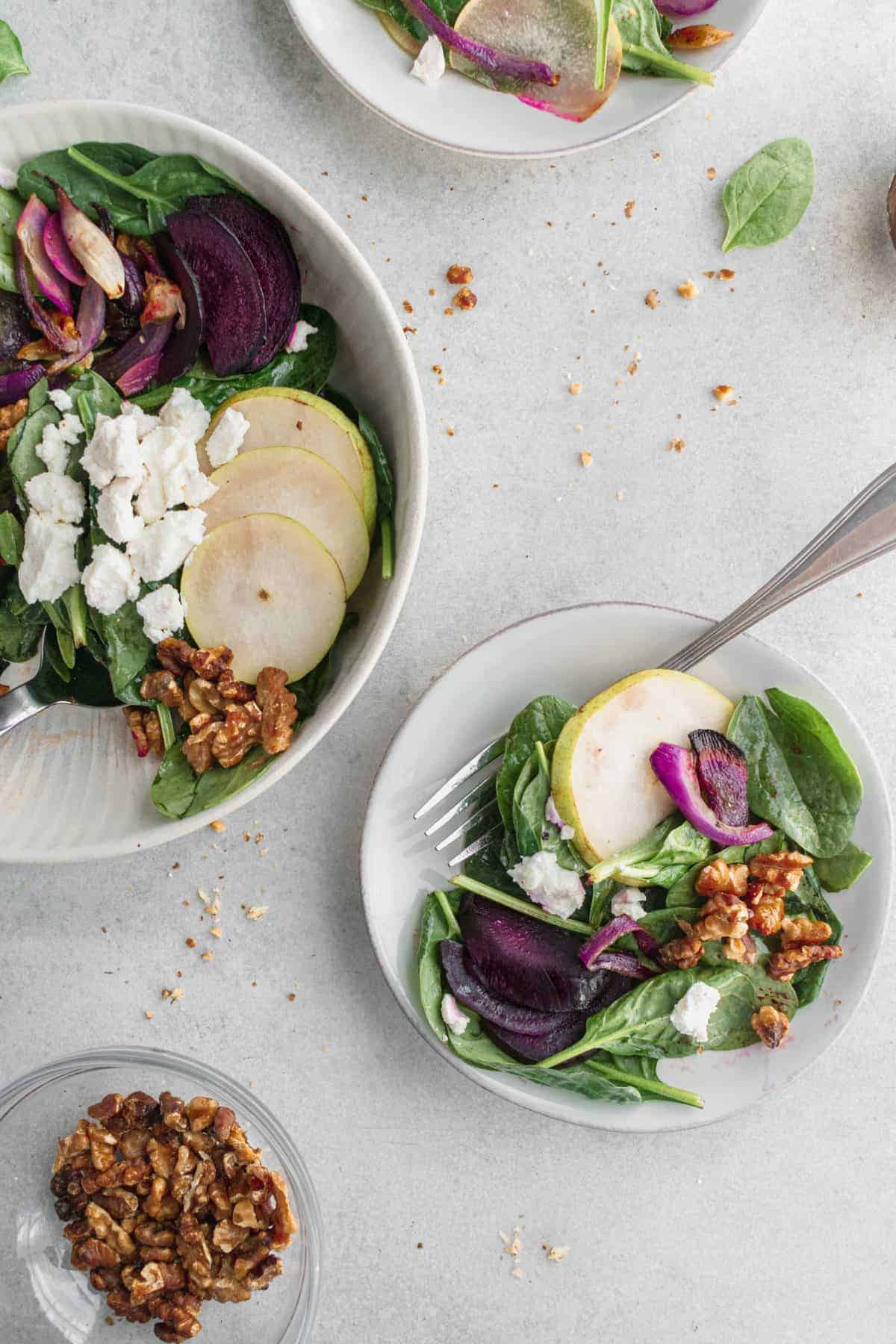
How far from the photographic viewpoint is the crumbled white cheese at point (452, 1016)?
64.2 inches

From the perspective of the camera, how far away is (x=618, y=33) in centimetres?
155

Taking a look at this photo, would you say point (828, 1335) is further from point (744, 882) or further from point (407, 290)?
point (407, 290)

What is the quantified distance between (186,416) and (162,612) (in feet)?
0.91

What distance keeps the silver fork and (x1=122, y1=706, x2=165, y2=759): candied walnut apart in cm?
41

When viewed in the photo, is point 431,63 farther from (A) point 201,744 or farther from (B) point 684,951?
(B) point 684,951

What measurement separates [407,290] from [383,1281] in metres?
1.63

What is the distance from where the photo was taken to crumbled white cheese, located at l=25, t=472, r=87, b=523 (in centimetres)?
148

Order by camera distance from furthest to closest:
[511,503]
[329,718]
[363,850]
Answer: [511,503]
[363,850]
[329,718]

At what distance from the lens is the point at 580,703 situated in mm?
1696

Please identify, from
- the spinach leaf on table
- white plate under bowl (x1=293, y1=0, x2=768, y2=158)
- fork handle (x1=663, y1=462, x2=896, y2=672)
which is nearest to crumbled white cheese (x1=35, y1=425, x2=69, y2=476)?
the spinach leaf on table

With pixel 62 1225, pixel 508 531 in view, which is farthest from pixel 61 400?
pixel 62 1225

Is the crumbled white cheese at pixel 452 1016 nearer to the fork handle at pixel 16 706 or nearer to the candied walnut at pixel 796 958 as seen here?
the candied walnut at pixel 796 958

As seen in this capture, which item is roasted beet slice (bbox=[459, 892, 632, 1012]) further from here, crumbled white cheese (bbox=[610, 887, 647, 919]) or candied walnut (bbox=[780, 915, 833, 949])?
candied walnut (bbox=[780, 915, 833, 949])

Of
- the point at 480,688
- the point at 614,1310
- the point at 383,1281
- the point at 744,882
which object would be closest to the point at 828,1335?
the point at 614,1310
